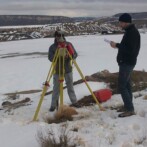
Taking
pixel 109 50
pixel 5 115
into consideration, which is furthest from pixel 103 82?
pixel 109 50

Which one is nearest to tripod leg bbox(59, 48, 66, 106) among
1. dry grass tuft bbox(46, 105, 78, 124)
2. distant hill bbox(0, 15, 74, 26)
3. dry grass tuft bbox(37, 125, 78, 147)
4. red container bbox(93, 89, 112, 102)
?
dry grass tuft bbox(46, 105, 78, 124)

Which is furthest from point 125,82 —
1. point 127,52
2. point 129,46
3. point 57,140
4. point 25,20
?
point 25,20

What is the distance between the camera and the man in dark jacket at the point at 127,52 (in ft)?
24.6

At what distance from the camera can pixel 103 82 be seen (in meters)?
11.3

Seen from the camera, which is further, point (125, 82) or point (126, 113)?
point (125, 82)

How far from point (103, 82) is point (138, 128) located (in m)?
4.57

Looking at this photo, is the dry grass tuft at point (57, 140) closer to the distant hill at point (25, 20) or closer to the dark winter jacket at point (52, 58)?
the dark winter jacket at point (52, 58)

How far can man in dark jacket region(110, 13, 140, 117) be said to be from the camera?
7.49 m

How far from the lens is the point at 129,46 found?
296 inches

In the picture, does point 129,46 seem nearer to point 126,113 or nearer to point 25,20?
point 126,113

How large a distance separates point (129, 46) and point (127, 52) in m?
0.12

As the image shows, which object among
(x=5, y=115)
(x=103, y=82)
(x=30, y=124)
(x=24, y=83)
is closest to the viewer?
(x=30, y=124)

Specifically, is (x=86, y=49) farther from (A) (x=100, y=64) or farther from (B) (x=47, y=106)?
(B) (x=47, y=106)

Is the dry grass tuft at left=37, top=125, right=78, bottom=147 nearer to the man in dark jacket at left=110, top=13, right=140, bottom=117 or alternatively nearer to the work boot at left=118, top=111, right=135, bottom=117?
the work boot at left=118, top=111, right=135, bottom=117
